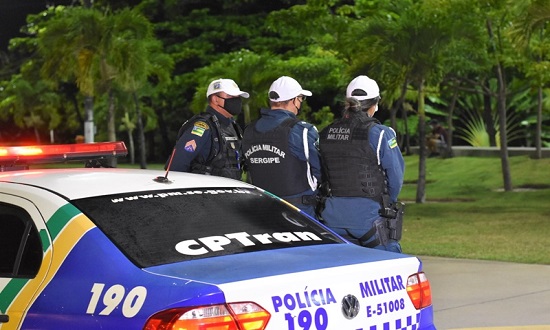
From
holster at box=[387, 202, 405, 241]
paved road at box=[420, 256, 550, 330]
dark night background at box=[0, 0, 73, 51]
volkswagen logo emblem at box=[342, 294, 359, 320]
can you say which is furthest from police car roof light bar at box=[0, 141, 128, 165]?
dark night background at box=[0, 0, 73, 51]

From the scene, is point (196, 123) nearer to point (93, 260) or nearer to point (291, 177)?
point (291, 177)

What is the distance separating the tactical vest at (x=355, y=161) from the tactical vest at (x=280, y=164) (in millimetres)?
438

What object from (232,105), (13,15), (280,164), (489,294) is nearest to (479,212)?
(489,294)

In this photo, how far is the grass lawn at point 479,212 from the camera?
535 inches

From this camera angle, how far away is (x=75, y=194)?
4.83 meters

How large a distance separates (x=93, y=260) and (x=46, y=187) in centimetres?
65

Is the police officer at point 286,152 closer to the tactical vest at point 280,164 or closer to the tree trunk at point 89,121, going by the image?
the tactical vest at point 280,164

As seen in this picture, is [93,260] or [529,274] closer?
[93,260]

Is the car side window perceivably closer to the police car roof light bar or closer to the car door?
the car door

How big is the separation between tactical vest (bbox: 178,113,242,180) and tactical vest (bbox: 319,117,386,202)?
1.13 meters

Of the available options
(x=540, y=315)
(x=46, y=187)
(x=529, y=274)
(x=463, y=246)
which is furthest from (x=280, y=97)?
(x=463, y=246)

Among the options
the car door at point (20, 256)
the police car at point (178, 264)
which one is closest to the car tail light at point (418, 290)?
the police car at point (178, 264)

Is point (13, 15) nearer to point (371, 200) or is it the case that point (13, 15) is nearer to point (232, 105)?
point (232, 105)

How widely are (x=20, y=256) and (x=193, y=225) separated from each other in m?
0.73
